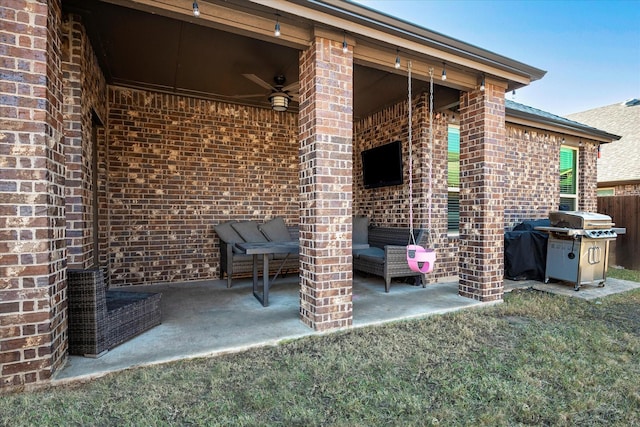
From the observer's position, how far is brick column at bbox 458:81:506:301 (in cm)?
428

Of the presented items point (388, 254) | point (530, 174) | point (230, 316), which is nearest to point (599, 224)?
point (530, 174)

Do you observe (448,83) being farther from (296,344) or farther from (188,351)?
(188,351)

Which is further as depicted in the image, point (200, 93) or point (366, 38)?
point (200, 93)

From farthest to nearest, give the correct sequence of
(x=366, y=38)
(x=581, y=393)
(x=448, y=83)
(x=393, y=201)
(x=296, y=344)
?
(x=393, y=201) < (x=448, y=83) < (x=366, y=38) < (x=296, y=344) < (x=581, y=393)

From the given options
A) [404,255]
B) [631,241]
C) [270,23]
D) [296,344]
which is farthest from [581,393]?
[631,241]

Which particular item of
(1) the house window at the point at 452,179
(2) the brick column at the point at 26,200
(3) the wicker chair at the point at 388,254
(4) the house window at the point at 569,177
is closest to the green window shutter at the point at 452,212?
(1) the house window at the point at 452,179

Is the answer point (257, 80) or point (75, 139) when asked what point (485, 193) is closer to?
point (257, 80)

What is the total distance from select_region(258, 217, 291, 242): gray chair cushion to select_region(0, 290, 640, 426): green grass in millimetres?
2857

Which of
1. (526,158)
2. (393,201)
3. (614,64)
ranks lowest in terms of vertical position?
(393,201)

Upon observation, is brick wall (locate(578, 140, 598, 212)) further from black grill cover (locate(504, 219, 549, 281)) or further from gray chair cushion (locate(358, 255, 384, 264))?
gray chair cushion (locate(358, 255, 384, 264))

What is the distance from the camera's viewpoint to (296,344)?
9.62 feet

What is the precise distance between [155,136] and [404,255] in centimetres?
451

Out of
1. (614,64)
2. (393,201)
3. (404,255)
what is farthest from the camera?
(614,64)

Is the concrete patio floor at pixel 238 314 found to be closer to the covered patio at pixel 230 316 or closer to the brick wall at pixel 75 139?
the covered patio at pixel 230 316
